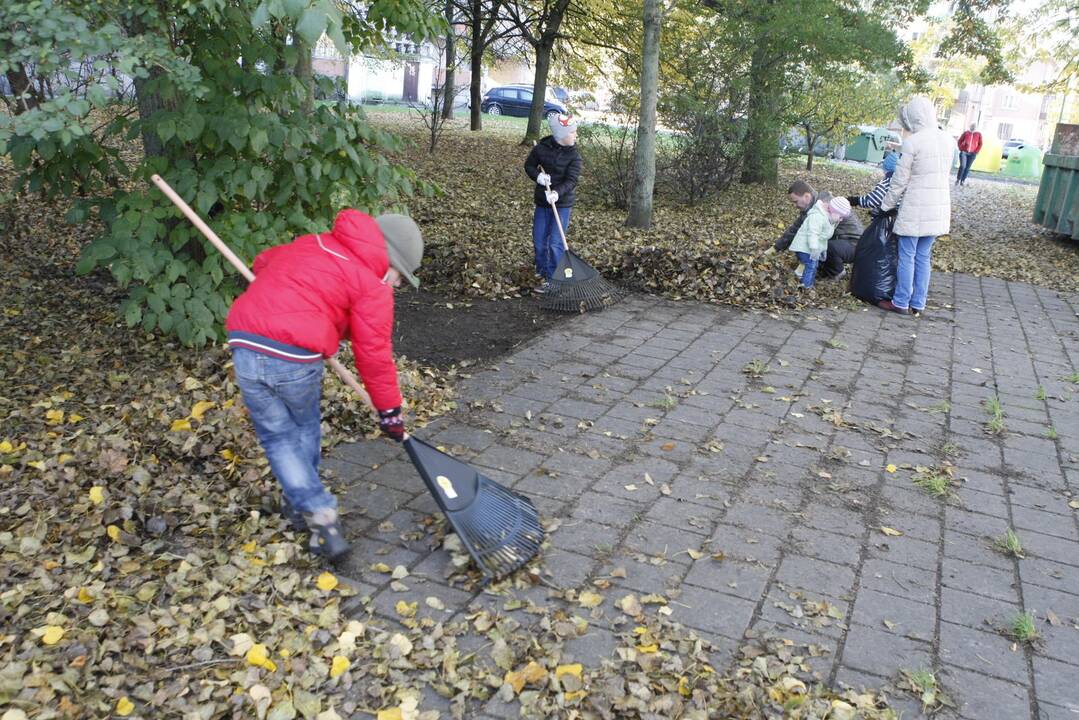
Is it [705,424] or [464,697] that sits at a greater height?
[705,424]

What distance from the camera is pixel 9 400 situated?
5246mm

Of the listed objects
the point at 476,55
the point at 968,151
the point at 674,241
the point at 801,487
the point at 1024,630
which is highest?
the point at 476,55

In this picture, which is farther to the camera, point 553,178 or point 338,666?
point 553,178

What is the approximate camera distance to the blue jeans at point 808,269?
8.95 m

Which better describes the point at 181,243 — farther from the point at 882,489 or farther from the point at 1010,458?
the point at 1010,458

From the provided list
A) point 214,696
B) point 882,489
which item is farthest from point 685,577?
point 214,696

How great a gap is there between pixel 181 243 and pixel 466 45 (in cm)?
1955

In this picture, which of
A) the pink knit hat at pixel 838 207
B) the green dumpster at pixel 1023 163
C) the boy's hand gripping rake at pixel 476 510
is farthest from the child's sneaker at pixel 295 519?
the green dumpster at pixel 1023 163

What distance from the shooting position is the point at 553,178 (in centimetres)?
859

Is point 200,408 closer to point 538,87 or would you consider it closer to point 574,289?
point 574,289

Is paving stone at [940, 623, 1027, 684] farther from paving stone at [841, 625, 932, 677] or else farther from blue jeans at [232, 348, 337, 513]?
blue jeans at [232, 348, 337, 513]

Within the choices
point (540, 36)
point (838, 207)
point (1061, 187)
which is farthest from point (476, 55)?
point (838, 207)

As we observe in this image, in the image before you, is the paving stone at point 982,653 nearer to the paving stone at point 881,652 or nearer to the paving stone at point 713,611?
the paving stone at point 881,652

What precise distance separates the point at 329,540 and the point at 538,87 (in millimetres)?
18660
